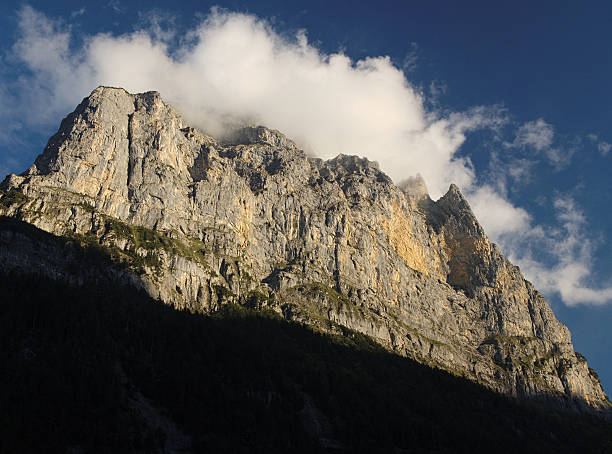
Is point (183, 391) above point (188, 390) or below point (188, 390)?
below

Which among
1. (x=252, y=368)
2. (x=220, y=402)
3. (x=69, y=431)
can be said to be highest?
(x=252, y=368)

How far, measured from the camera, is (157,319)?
16025 centimetres

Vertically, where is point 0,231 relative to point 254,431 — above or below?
above

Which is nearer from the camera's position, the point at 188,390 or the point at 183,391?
the point at 183,391

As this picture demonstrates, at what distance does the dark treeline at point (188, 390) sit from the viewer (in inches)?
4168

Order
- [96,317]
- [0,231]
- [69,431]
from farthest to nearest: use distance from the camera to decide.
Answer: [0,231]
[96,317]
[69,431]

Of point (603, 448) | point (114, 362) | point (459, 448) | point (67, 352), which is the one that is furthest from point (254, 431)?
point (603, 448)

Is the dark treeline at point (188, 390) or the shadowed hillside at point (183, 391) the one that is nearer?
the dark treeline at point (188, 390)

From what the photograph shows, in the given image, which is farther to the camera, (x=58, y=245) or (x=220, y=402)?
(x=58, y=245)

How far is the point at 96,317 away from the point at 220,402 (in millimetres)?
40683

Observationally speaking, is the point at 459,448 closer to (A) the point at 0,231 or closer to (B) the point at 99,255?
(B) the point at 99,255

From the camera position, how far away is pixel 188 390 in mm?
131125

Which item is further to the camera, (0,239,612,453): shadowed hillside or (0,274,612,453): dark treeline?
(0,239,612,453): shadowed hillside

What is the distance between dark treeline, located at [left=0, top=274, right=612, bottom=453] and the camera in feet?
347
